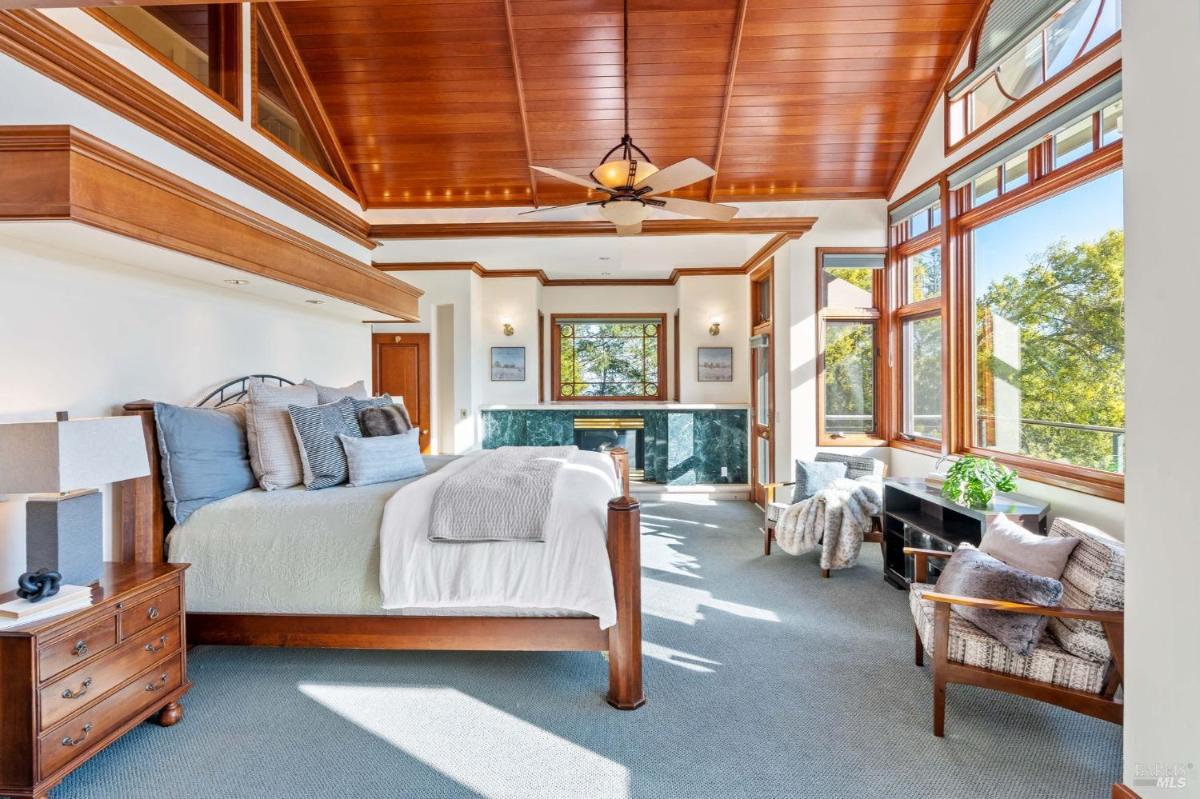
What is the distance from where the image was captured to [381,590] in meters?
2.57

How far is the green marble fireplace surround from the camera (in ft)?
22.9

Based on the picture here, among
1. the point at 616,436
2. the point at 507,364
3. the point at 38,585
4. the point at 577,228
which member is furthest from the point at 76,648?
the point at 616,436

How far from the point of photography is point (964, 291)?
4172mm

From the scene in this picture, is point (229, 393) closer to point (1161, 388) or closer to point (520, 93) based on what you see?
point (520, 93)

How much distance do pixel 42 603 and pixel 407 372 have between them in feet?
17.4

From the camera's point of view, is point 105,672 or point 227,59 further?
point 227,59

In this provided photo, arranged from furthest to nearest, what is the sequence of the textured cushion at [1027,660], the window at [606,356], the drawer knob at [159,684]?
the window at [606,356]
the drawer knob at [159,684]
the textured cushion at [1027,660]

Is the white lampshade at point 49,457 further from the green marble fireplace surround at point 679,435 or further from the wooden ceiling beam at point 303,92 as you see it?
the green marble fireplace surround at point 679,435

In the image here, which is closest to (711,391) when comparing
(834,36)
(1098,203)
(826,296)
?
(826,296)

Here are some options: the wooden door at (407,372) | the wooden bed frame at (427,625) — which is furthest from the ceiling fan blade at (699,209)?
the wooden door at (407,372)

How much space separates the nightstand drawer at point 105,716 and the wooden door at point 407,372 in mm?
4788

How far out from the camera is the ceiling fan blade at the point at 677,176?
9.95ft

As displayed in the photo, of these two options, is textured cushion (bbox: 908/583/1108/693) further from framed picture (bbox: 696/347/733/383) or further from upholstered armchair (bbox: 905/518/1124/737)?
framed picture (bbox: 696/347/733/383)

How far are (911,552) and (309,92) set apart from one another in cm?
508
